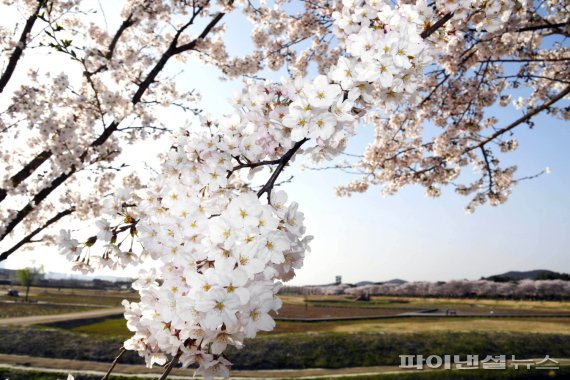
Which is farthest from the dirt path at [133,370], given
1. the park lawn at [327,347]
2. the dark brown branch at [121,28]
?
the dark brown branch at [121,28]

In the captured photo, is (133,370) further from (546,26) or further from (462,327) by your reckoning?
(462,327)

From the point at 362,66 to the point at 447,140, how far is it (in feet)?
25.3

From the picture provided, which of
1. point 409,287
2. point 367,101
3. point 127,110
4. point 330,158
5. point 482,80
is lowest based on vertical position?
point 409,287

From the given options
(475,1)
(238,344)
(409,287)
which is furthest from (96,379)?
(409,287)

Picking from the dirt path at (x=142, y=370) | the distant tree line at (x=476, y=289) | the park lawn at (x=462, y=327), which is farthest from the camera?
the distant tree line at (x=476, y=289)

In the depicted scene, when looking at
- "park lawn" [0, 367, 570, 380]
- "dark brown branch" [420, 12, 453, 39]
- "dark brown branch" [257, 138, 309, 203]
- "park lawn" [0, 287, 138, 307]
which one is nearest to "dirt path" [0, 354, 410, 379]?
"park lawn" [0, 367, 570, 380]

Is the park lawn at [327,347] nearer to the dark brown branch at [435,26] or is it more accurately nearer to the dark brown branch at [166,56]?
the dark brown branch at [166,56]

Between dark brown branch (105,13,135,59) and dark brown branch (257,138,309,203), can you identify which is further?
dark brown branch (105,13,135,59)

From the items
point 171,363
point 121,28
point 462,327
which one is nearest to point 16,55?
point 121,28

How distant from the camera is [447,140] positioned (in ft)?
27.9

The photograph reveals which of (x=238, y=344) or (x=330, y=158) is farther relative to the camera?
(x=330, y=158)

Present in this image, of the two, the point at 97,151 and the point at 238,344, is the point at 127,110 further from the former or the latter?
the point at 238,344

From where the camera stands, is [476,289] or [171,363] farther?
[476,289]

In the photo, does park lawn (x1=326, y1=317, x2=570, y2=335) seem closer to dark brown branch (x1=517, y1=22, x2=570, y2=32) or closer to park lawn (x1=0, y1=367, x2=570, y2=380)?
park lawn (x1=0, y1=367, x2=570, y2=380)
